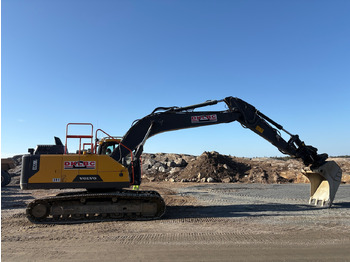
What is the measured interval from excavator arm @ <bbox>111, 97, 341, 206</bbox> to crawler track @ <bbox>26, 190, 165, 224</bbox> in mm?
1251

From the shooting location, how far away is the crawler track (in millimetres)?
7973

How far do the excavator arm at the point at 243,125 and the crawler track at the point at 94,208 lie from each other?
125 centimetres

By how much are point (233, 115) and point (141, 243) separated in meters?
6.56

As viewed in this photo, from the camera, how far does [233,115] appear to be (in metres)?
10.5

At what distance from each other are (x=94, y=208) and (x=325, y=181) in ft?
29.9

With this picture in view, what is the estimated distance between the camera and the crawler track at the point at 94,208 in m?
7.97

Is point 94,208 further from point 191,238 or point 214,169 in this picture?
point 214,169

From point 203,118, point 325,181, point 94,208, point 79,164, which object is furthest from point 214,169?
point 79,164

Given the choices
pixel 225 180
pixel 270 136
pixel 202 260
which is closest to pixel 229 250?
pixel 202 260

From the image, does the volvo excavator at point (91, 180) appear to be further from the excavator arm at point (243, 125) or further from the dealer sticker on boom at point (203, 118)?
the dealer sticker on boom at point (203, 118)

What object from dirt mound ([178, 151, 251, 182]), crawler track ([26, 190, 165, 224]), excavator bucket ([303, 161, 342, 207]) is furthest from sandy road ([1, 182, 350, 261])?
dirt mound ([178, 151, 251, 182])

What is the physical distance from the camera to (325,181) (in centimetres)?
1055

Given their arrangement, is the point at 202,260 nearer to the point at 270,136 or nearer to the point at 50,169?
the point at 50,169

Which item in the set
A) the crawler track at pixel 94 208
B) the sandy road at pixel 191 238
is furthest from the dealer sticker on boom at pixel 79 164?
the sandy road at pixel 191 238
